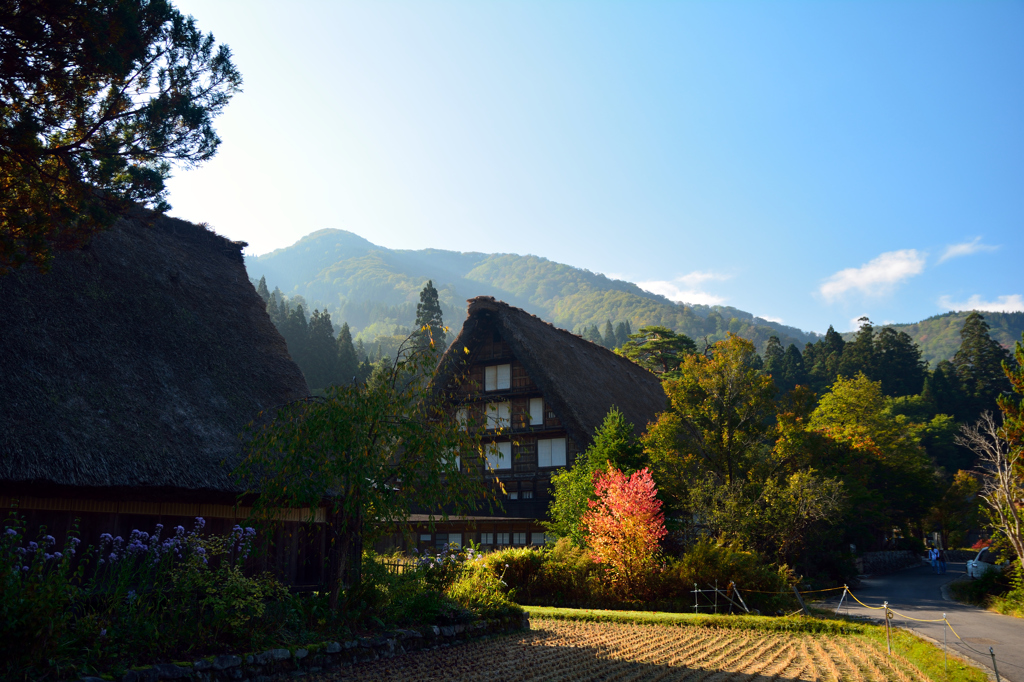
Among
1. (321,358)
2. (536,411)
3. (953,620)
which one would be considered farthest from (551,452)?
(321,358)

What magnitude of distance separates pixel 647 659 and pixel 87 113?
12.4 meters

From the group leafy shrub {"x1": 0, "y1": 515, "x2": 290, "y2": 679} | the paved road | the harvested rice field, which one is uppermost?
leafy shrub {"x1": 0, "y1": 515, "x2": 290, "y2": 679}

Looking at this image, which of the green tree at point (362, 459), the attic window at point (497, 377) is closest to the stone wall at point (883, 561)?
the attic window at point (497, 377)

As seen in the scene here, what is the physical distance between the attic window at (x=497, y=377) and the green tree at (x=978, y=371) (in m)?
47.8

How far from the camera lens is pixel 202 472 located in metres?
11.4

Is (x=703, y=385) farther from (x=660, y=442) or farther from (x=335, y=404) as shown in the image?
(x=335, y=404)

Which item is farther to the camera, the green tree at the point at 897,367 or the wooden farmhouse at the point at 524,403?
the green tree at the point at 897,367

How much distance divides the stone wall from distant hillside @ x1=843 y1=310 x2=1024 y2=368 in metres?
105

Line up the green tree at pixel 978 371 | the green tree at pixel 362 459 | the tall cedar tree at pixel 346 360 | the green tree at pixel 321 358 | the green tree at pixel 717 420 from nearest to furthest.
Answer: the green tree at pixel 362 459
the green tree at pixel 717 420
the green tree at pixel 978 371
the green tree at pixel 321 358
the tall cedar tree at pixel 346 360

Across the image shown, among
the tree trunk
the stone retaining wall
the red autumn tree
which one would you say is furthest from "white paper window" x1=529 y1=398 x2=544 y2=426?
the tree trunk

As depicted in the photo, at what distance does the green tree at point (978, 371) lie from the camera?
183 feet

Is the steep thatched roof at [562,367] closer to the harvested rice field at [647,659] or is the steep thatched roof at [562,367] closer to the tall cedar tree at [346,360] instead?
the harvested rice field at [647,659]

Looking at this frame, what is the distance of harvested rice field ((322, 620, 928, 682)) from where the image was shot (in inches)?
349

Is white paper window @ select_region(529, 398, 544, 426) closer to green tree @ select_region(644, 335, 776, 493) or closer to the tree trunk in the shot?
green tree @ select_region(644, 335, 776, 493)
